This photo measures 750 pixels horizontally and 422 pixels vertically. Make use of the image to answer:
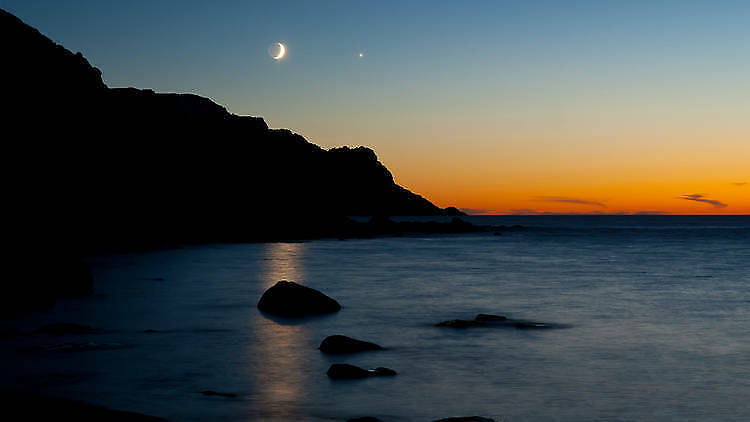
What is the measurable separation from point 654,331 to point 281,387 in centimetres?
1340

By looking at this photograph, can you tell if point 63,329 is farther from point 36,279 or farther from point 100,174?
point 100,174

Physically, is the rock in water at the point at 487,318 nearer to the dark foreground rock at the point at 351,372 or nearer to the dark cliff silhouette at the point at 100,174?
the dark foreground rock at the point at 351,372

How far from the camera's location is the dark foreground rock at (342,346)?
17062 millimetres

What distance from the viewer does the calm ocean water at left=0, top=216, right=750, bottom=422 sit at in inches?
499

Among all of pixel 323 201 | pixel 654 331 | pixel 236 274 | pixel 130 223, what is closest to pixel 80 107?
pixel 130 223

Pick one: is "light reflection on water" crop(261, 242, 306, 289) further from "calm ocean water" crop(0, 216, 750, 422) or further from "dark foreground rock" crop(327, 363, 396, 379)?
"dark foreground rock" crop(327, 363, 396, 379)

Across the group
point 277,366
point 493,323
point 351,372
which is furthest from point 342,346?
point 493,323

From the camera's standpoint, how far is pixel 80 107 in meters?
77.8

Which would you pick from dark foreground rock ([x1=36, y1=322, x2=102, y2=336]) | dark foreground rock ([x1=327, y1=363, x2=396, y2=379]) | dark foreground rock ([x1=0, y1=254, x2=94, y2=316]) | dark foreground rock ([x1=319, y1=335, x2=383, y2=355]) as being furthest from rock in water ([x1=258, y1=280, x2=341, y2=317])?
dark foreground rock ([x1=327, y1=363, x2=396, y2=379])

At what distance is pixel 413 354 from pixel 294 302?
293 inches

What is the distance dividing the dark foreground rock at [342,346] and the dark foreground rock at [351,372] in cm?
242

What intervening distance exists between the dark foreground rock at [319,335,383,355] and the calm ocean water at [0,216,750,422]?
36cm

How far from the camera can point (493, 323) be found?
888 inches

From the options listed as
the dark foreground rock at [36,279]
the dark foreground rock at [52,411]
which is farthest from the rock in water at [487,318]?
the dark foreground rock at [52,411]
